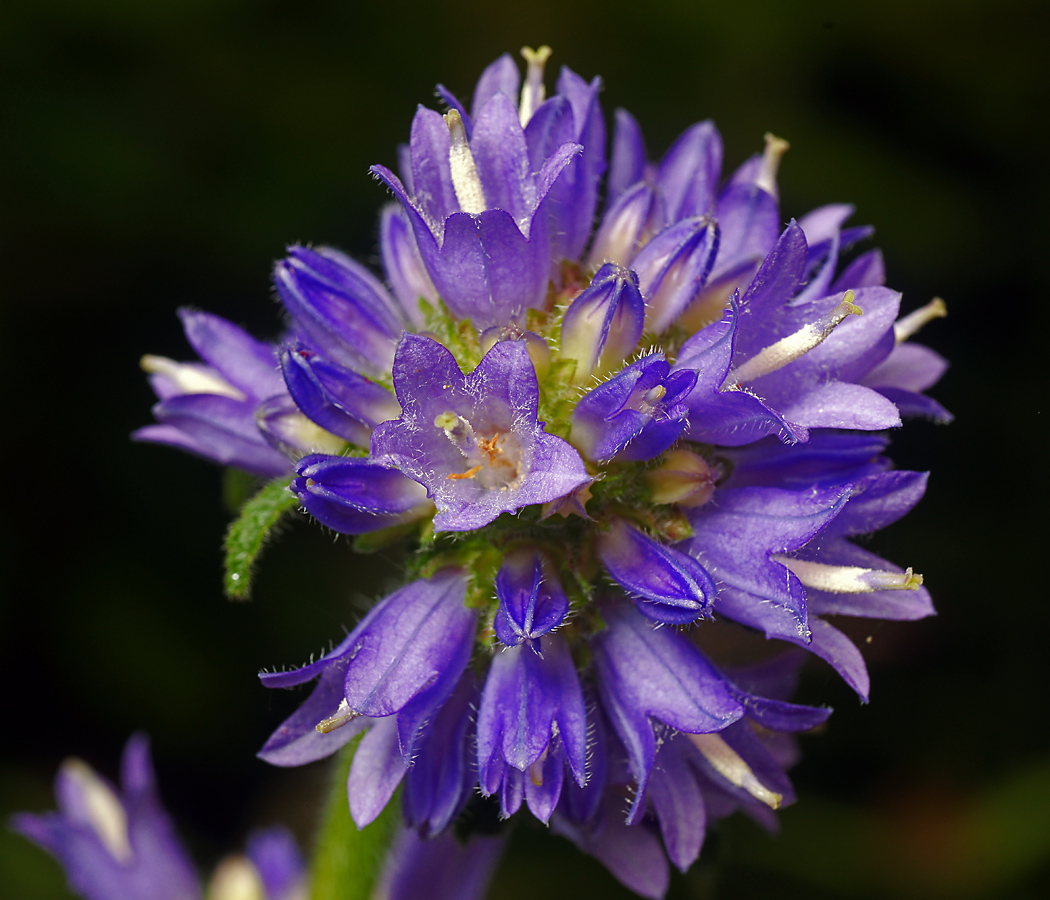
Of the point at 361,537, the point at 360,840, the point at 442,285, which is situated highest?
the point at 442,285

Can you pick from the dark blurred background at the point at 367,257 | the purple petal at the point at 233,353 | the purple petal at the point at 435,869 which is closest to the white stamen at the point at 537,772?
the purple petal at the point at 435,869

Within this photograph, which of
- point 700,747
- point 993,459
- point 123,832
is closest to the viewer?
point 700,747

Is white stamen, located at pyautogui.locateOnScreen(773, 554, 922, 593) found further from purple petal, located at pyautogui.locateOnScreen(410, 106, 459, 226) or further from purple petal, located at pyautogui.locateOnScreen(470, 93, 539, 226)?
purple petal, located at pyautogui.locateOnScreen(410, 106, 459, 226)

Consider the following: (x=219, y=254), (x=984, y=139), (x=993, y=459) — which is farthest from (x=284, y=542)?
(x=984, y=139)

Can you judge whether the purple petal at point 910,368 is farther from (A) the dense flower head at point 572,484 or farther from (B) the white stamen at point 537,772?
(B) the white stamen at point 537,772

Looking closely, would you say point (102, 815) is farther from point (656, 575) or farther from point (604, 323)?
point (604, 323)

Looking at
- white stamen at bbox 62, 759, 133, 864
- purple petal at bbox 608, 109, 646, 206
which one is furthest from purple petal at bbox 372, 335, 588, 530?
white stamen at bbox 62, 759, 133, 864

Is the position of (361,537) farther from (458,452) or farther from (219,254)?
(219,254)

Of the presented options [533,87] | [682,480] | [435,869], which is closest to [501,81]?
[533,87]
